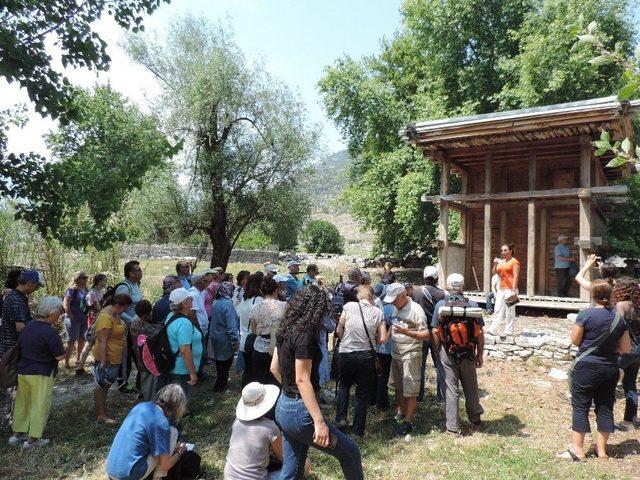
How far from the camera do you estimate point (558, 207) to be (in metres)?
13.2

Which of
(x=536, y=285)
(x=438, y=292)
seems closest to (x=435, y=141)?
(x=536, y=285)

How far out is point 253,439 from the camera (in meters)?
3.40

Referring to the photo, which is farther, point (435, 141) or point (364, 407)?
point (435, 141)

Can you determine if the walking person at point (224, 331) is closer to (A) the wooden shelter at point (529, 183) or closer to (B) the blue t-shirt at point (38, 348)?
(B) the blue t-shirt at point (38, 348)

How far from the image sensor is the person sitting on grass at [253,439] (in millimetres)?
3395

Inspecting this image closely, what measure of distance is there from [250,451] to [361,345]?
1.75 metres

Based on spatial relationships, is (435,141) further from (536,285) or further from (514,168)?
(536,285)

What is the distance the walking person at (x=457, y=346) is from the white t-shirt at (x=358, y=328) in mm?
771

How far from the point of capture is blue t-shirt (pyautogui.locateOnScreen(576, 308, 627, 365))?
173 inches

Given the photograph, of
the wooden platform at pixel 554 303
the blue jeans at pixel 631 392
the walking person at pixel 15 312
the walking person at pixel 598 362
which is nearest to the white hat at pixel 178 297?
the walking person at pixel 15 312

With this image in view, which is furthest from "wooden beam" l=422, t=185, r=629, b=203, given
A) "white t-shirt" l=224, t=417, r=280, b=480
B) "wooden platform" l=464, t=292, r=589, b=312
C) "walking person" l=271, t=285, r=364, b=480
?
"white t-shirt" l=224, t=417, r=280, b=480

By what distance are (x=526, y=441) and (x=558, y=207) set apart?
9883mm

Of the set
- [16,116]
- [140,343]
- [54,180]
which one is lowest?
[140,343]

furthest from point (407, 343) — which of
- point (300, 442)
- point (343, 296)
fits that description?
point (300, 442)
